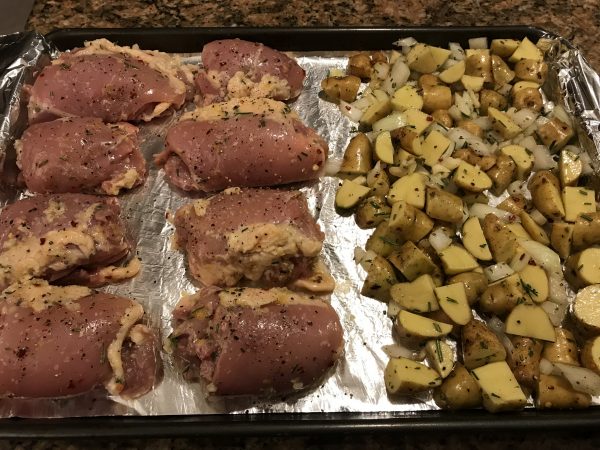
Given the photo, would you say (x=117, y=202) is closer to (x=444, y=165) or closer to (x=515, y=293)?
(x=444, y=165)

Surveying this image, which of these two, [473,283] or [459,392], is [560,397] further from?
[473,283]

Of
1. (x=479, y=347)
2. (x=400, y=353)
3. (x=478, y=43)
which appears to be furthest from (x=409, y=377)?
(x=478, y=43)

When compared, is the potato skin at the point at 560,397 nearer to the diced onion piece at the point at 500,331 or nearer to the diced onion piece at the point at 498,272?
the diced onion piece at the point at 500,331

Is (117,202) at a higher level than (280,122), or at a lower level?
lower

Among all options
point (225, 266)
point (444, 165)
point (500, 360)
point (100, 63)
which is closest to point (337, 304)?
point (225, 266)

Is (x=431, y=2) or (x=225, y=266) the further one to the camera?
(x=431, y=2)

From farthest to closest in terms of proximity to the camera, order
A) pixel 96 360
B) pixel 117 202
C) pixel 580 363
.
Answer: pixel 117 202
pixel 580 363
pixel 96 360

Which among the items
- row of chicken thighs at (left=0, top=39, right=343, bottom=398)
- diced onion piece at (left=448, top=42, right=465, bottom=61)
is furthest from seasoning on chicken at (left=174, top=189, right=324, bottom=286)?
diced onion piece at (left=448, top=42, right=465, bottom=61)

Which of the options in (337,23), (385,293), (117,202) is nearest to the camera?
(385,293)
